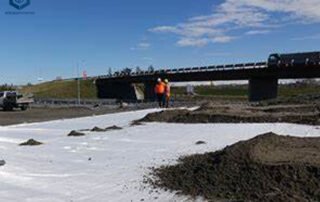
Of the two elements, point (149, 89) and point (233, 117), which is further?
point (149, 89)

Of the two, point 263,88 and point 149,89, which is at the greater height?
point 263,88

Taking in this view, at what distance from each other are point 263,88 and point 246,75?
2768 mm

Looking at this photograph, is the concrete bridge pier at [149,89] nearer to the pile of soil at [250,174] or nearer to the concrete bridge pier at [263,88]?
the concrete bridge pier at [263,88]

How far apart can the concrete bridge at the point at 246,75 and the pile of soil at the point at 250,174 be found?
5018cm

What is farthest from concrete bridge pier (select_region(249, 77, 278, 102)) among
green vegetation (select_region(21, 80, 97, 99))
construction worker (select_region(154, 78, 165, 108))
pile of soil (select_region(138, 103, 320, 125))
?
green vegetation (select_region(21, 80, 97, 99))

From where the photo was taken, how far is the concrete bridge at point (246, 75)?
60000 millimetres

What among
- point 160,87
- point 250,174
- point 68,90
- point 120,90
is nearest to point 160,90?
point 160,87

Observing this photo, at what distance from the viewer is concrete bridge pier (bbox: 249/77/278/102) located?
207ft

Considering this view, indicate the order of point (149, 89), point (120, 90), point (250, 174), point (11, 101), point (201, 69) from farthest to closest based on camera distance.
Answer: point (120, 90) < point (149, 89) < point (201, 69) < point (11, 101) < point (250, 174)

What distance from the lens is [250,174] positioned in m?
8.10

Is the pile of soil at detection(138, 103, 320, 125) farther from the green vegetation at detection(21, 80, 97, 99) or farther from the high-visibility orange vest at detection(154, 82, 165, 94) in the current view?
the green vegetation at detection(21, 80, 97, 99)

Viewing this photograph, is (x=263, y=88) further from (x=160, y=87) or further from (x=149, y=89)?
(x=160, y=87)

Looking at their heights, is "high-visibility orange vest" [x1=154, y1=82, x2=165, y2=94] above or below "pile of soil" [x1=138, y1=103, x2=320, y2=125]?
above

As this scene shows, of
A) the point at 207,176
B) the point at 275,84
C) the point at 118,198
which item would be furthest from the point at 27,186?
the point at 275,84
